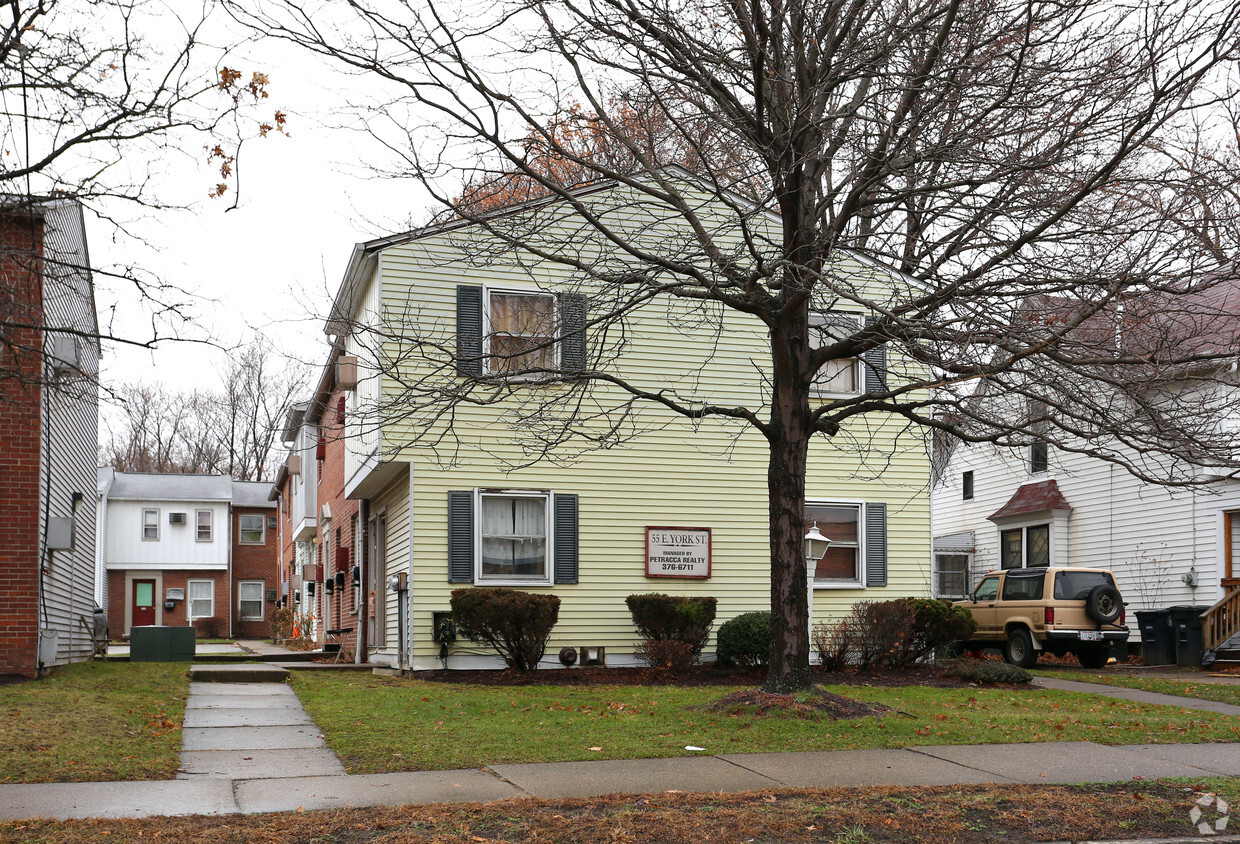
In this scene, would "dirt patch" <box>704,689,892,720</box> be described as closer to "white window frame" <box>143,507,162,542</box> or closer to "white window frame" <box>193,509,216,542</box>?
"white window frame" <box>193,509,216,542</box>

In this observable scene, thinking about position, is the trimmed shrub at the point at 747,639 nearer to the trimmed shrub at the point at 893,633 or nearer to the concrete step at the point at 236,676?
the trimmed shrub at the point at 893,633

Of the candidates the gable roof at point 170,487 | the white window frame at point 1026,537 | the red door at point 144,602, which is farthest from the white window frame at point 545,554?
the red door at point 144,602

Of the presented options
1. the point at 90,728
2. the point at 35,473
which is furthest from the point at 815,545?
the point at 35,473

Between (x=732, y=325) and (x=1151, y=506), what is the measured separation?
39.6ft

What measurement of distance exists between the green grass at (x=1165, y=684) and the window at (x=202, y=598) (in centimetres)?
3449

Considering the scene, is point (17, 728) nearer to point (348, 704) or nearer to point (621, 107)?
point (348, 704)

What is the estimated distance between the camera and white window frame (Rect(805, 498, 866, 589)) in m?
18.3

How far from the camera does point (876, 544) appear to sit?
1862 centimetres

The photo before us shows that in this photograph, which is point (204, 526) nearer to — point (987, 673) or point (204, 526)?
point (204, 526)

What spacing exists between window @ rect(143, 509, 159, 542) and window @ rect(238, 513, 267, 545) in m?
3.31

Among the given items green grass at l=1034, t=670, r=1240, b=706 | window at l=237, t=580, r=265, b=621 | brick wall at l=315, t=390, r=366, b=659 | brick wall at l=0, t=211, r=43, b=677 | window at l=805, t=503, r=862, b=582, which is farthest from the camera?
window at l=237, t=580, r=265, b=621

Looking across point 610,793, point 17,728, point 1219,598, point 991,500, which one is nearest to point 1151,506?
point 1219,598

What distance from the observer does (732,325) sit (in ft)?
60.7

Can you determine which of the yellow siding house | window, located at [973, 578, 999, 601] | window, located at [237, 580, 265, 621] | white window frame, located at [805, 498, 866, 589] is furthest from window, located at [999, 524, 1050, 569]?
window, located at [237, 580, 265, 621]
